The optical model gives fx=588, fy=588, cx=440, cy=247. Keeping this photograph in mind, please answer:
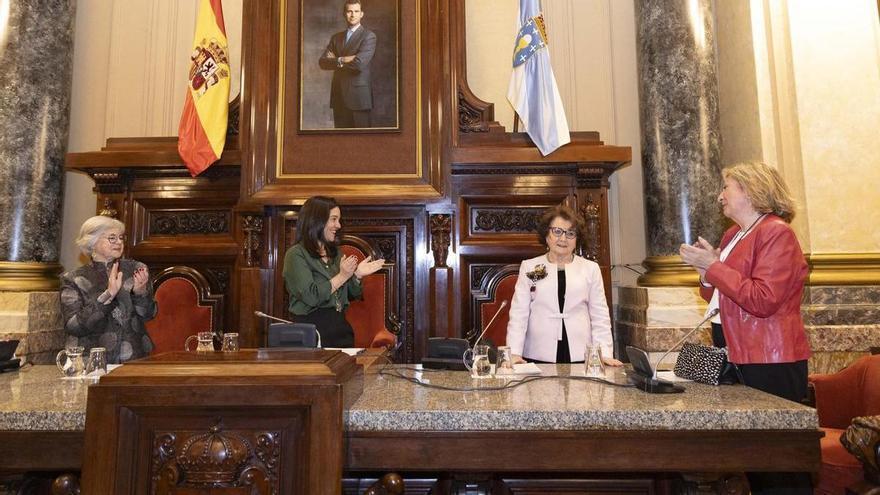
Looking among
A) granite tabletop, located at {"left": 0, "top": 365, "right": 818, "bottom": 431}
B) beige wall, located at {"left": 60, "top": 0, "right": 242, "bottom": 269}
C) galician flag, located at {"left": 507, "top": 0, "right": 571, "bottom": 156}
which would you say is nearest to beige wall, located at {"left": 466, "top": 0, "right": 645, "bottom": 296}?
galician flag, located at {"left": 507, "top": 0, "right": 571, "bottom": 156}

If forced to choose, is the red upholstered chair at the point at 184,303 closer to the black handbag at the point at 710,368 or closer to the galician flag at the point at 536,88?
the galician flag at the point at 536,88

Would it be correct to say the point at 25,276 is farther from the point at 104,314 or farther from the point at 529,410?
the point at 529,410

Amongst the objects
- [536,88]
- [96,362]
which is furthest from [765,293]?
[536,88]

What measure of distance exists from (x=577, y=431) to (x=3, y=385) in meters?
1.74

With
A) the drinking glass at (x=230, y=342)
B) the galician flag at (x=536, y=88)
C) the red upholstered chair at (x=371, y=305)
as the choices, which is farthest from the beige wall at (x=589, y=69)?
the drinking glass at (x=230, y=342)

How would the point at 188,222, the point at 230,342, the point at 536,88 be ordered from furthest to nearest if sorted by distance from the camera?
the point at 188,222 < the point at 536,88 < the point at 230,342

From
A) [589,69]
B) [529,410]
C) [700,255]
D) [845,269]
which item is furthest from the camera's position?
[589,69]

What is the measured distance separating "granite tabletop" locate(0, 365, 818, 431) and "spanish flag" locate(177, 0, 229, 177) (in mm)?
2897

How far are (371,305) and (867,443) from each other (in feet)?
10.2

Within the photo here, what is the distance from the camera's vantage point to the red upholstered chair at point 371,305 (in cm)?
427

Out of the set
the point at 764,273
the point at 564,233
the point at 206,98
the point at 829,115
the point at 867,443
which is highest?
the point at 206,98

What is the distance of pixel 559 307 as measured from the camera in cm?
296

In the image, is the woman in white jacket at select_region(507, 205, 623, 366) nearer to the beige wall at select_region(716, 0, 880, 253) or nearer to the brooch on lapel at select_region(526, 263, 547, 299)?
the brooch on lapel at select_region(526, 263, 547, 299)

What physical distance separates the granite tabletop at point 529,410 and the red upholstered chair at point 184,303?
2762mm
